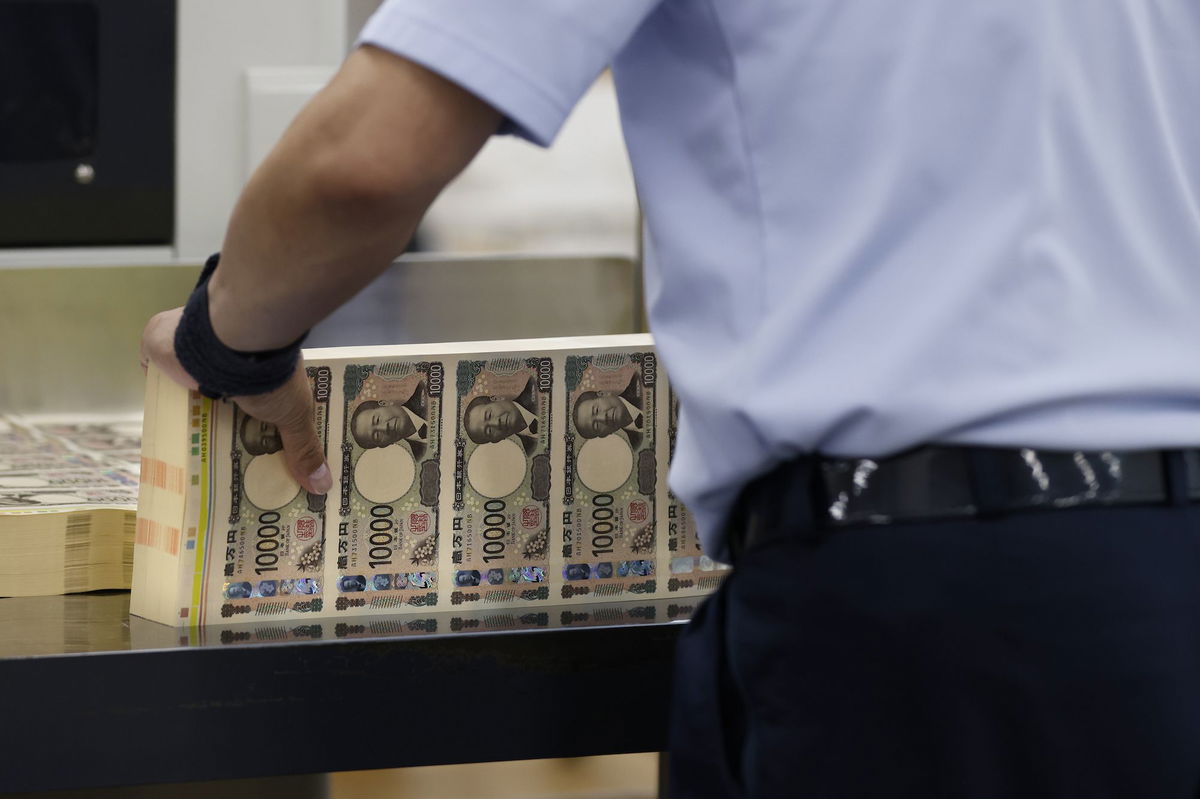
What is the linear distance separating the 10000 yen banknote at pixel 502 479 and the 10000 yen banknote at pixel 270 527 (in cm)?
11

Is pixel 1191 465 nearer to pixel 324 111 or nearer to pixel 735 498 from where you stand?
pixel 735 498

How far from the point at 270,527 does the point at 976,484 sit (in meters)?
0.59

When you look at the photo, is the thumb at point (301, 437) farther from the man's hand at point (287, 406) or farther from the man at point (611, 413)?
the man at point (611, 413)

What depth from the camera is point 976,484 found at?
71cm

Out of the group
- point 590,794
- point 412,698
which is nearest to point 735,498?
point 412,698

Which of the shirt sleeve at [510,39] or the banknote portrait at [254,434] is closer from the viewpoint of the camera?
the shirt sleeve at [510,39]

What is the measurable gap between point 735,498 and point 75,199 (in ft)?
5.55

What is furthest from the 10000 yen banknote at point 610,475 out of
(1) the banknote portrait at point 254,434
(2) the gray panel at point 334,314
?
(2) the gray panel at point 334,314

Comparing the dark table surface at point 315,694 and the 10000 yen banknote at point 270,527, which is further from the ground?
the 10000 yen banknote at point 270,527

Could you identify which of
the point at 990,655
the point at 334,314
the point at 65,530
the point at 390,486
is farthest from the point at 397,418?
the point at 334,314

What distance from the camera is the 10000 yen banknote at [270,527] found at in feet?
3.42

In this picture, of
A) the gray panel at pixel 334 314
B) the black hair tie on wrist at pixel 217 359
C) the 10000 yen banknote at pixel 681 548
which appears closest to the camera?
the black hair tie on wrist at pixel 217 359

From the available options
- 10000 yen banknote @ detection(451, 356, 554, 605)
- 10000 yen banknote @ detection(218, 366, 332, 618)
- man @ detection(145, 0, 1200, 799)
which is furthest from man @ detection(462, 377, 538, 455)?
man @ detection(145, 0, 1200, 799)

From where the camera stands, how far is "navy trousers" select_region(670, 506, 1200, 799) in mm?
703
